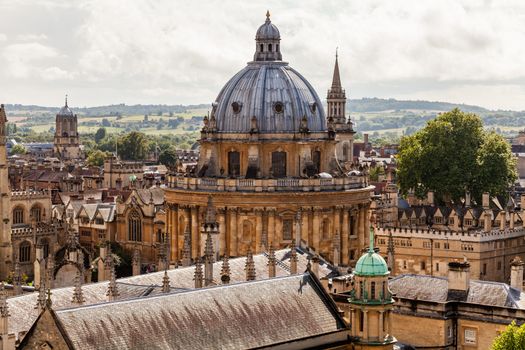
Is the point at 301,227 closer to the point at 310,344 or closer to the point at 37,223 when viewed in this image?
the point at 310,344

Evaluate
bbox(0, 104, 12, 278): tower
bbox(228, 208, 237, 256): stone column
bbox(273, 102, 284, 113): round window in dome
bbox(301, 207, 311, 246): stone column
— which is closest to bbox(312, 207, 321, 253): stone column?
bbox(301, 207, 311, 246): stone column

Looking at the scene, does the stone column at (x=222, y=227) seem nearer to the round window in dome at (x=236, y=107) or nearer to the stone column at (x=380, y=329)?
the round window in dome at (x=236, y=107)

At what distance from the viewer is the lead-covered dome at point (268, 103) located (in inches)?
3017

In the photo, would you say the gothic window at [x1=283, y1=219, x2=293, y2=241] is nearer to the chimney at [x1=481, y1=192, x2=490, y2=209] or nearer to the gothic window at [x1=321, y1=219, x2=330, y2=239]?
the gothic window at [x1=321, y1=219, x2=330, y2=239]

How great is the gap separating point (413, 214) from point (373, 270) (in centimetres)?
6171

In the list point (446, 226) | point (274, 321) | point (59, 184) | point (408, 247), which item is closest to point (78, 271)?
point (274, 321)

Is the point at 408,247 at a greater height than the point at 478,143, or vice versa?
the point at 478,143

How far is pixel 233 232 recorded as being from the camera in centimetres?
7506

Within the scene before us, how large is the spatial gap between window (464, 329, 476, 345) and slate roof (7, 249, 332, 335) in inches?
360

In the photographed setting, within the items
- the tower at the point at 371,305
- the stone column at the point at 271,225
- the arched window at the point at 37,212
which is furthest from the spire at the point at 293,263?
the arched window at the point at 37,212

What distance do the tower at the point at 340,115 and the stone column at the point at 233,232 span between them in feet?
151

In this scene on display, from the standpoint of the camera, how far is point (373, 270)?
44906 millimetres

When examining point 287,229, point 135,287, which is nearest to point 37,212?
point 287,229

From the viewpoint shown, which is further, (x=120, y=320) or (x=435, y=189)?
(x=435, y=189)
